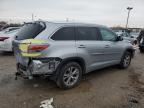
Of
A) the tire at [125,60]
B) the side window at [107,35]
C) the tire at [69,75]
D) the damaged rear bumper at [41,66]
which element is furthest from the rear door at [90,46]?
the tire at [125,60]

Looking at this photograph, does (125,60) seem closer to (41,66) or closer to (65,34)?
(65,34)

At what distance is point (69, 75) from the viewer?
478 cm

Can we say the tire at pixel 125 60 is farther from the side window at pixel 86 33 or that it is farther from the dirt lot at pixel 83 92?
the side window at pixel 86 33

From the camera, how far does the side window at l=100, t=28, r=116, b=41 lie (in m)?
5.79

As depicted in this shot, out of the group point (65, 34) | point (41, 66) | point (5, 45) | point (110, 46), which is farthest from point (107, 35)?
point (5, 45)

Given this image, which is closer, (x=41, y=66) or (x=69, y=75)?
(x=41, y=66)

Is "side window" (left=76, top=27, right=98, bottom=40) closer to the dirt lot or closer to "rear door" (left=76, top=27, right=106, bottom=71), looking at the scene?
"rear door" (left=76, top=27, right=106, bottom=71)

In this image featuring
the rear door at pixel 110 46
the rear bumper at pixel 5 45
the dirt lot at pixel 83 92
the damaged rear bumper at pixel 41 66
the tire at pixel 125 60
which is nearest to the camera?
the dirt lot at pixel 83 92

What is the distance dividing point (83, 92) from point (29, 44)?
6.10 ft

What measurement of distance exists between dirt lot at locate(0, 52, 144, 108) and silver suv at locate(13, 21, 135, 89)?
1.33ft

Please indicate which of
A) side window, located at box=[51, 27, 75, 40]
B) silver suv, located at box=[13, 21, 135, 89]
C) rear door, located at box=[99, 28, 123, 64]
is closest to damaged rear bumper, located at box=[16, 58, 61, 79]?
silver suv, located at box=[13, 21, 135, 89]

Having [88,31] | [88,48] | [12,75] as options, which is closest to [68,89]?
[88,48]

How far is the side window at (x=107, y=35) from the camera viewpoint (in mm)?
5793

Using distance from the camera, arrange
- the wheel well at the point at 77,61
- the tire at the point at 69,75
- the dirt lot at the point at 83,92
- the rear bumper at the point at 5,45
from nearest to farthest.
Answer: the dirt lot at the point at 83,92
the wheel well at the point at 77,61
the tire at the point at 69,75
the rear bumper at the point at 5,45
